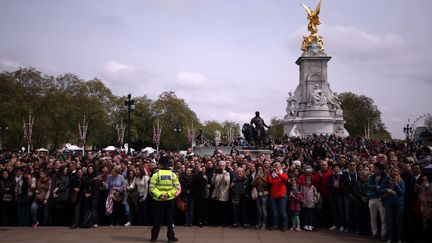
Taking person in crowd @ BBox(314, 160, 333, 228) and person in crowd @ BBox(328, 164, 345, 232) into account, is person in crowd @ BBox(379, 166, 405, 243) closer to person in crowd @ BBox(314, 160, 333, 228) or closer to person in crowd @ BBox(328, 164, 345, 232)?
person in crowd @ BBox(328, 164, 345, 232)

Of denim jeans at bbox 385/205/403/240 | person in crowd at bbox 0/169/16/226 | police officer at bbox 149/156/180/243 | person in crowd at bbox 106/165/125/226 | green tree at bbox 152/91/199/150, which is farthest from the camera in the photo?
green tree at bbox 152/91/199/150

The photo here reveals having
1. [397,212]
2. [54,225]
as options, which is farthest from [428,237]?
[54,225]

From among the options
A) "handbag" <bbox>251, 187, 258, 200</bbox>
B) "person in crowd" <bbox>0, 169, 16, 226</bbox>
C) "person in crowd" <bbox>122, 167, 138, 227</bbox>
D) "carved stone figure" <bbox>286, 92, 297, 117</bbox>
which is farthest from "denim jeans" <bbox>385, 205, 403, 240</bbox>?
"carved stone figure" <bbox>286, 92, 297, 117</bbox>

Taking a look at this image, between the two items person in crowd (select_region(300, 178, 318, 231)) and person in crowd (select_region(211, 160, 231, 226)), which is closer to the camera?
person in crowd (select_region(300, 178, 318, 231))

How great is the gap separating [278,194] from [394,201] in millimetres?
3151

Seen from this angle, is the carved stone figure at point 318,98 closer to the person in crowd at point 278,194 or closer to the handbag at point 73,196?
the person in crowd at point 278,194

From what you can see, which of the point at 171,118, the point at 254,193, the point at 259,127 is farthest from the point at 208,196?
the point at 171,118

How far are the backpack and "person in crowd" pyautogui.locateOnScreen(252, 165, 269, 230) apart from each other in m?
4.85

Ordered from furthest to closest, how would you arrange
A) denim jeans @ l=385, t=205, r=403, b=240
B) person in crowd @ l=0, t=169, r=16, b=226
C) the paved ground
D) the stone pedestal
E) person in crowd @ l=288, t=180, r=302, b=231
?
the stone pedestal < person in crowd @ l=0, t=169, r=16, b=226 < person in crowd @ l=288, t=180, r=302, b=231 < the paved ground < denim jeans @ l=385, t=205, r=403, b=240

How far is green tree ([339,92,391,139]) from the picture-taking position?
93062 millimetres

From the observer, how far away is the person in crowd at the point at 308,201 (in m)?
11.9

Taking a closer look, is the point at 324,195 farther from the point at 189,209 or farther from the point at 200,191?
the point at 189,209

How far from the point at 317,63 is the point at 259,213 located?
165ft

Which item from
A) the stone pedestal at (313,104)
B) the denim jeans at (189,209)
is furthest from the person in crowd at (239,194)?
the stone pedestal at (313,104)
